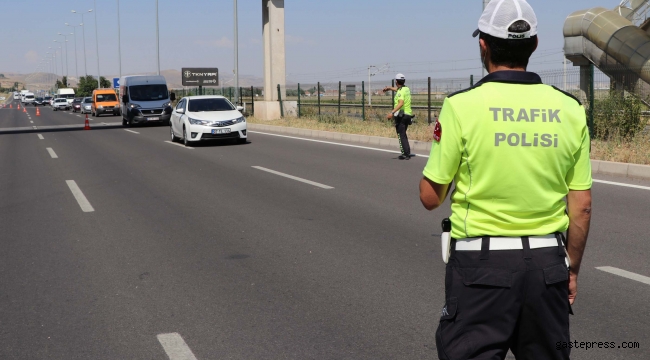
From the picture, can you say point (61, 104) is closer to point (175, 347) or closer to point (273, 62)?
point (273, 62)

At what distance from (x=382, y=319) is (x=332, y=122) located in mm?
22780

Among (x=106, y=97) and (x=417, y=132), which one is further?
(x=106, y=97)

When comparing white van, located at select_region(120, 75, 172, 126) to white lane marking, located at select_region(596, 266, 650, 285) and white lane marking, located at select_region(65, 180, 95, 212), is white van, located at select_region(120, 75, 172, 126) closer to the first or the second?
white lane marking, located at select_region(65, 180, 95, 212)

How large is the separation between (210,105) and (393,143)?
219 inches

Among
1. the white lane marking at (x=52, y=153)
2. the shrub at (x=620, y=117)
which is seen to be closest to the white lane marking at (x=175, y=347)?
the shrub at (x=620, y=117)

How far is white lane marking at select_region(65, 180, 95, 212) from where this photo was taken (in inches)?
396

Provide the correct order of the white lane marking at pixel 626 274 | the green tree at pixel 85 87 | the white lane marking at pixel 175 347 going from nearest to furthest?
the white lane marking at pixel 175 347, the white lane marking at pixel 626 274, the green tree at pixel 85 87

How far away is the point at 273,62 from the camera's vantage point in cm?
3212

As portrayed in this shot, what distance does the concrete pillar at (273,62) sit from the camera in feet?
105

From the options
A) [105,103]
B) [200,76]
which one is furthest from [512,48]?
[200,76]

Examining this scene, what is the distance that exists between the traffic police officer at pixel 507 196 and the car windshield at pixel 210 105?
18689 mm

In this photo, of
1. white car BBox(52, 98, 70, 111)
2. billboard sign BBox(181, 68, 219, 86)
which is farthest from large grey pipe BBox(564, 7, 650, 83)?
white car BBox(52, 98, 70, 111)

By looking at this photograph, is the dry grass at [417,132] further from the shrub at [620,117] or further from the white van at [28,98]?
the white van at [28,98]

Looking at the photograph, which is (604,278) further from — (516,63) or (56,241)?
(56,241)
